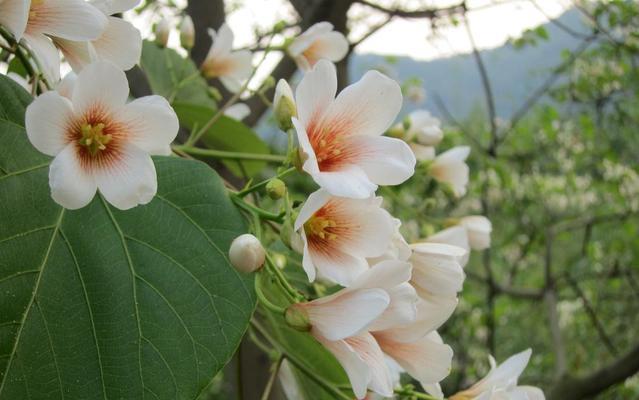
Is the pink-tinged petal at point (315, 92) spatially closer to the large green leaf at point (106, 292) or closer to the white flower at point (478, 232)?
the large green leaf at point (106, 292)

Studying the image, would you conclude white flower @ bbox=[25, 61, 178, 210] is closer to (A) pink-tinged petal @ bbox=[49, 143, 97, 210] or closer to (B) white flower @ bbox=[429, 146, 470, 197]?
(A) pink-tinged petal @ bbox=[49, 143, 97, 210]

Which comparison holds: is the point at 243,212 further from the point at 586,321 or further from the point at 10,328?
the point at 586,321

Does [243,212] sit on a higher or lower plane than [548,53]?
higher

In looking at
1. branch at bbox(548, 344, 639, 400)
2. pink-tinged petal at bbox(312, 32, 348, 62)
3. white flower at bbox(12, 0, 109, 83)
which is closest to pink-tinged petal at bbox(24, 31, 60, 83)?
white flower at bbox(12, 0, 109, 83)

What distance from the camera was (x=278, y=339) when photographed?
74 centimetres

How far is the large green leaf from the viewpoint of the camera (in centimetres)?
45

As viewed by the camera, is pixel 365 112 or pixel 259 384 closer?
pixel 365 112

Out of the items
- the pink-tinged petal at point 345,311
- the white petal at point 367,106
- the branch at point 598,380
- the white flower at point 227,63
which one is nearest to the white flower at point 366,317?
the pink-tinged petal at point 345,311

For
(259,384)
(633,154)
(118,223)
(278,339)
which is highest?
(118,223)

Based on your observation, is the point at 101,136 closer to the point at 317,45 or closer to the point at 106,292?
the point at 106,292

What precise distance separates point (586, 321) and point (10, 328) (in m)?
4.06

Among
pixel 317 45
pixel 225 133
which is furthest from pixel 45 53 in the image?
pixel 225 133

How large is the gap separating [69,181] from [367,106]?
0.67 ft

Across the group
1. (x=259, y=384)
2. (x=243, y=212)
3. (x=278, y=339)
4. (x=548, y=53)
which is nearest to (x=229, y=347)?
(x=243, y=212)
